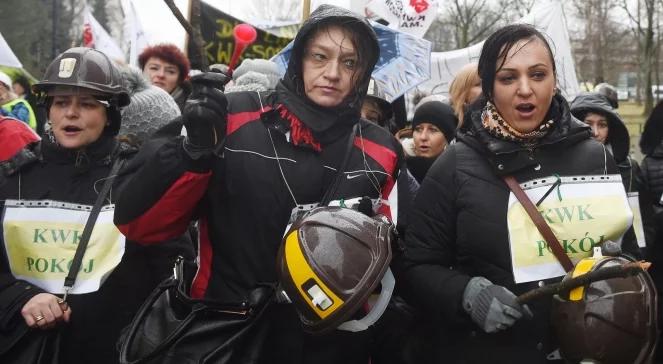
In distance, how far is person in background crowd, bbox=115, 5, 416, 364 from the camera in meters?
2.13

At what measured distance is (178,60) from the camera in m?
5.34

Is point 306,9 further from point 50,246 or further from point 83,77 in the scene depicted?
point 50,246

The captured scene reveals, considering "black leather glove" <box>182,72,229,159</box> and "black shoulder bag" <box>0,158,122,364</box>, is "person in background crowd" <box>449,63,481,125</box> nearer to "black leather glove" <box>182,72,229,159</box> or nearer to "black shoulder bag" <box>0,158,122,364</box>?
"black leather glove" <box>182,72,229,159</box>

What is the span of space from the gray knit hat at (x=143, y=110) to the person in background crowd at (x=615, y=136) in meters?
2.59

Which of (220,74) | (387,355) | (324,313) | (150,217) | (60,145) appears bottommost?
(387,355)

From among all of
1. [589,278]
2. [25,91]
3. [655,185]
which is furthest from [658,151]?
[25,91]

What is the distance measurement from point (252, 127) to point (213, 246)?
0.43 m

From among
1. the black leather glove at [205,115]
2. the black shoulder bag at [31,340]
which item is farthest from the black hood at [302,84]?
the black shoulder bag at [31,340]

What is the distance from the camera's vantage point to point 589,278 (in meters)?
1.90

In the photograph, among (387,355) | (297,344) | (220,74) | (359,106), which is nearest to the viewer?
(220,74)

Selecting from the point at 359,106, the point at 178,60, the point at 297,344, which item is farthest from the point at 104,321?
the point at 178,60

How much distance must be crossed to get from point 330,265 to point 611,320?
2.70 ft

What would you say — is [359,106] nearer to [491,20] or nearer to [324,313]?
[324,313]

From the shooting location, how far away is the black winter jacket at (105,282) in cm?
268
